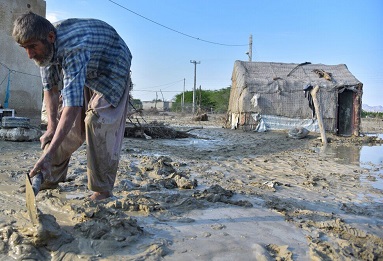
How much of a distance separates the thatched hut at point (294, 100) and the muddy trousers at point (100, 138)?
12.2 metres

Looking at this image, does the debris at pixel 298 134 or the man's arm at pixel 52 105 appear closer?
the man's arm at pixel 52 105

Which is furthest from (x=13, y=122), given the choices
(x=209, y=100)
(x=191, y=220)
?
(x=209, y=100)

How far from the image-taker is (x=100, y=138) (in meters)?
2.51

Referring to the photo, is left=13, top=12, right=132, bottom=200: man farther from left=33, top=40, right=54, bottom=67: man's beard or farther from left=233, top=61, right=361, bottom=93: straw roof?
left=233, top=61, right=361, bottom=93: straw roof

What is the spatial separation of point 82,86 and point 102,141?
576mm

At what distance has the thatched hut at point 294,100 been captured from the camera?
46.7ft

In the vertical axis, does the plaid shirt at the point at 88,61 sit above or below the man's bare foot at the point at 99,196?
above

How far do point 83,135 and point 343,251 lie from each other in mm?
1983

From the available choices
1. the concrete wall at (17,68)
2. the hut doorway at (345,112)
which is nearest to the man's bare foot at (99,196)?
the concrete wall at (17,68)

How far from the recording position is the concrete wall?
8.30m

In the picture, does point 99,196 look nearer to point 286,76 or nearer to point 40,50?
point 40,50

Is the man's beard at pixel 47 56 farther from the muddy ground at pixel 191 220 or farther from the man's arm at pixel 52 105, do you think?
the muddy ground at pixel 191 220


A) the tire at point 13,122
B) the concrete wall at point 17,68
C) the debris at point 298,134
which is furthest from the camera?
the debris at point 298,134

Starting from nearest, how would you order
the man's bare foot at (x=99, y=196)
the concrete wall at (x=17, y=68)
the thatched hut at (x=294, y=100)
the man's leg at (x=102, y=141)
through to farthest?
the man's leg at (x=102, y=141)
the man's bare foot at (x=99, y=196)
the concrete wall at (x=17, y=68)
the thatched hut at (x=294, y=100)
